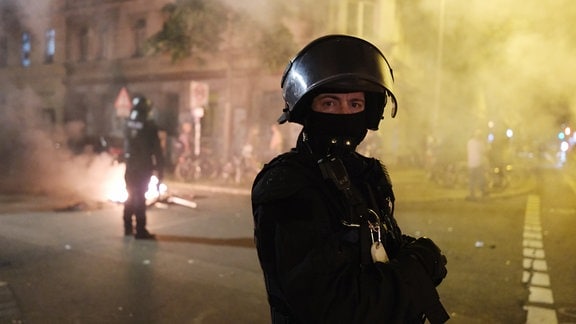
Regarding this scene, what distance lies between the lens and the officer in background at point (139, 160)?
5.65 meters

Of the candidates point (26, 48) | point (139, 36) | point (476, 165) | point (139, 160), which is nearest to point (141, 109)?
point (139, 160)

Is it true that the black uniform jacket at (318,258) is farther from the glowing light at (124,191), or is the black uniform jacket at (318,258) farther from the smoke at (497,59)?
the glowing light at (124,191)

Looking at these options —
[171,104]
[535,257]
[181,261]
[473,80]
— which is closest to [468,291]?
[535,257]

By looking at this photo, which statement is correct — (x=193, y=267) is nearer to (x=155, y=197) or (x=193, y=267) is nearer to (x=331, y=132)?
(x=331, y=132)

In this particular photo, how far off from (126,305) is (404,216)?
537 cm

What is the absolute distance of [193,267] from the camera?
459 centimetres

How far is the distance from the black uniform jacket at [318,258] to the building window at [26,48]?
216 inches

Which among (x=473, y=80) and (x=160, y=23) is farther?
(x=160, y=23)

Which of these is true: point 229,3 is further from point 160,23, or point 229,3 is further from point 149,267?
point 160,23

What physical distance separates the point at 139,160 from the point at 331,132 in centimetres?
469

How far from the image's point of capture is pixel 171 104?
18.7m

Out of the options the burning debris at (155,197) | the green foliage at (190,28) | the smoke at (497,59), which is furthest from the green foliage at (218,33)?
the burning debris at (155,197)

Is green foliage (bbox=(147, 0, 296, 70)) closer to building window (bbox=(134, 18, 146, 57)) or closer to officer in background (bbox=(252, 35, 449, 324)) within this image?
building window (bbox=(134, 18, 146, 57))

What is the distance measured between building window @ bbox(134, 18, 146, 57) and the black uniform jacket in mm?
14083
